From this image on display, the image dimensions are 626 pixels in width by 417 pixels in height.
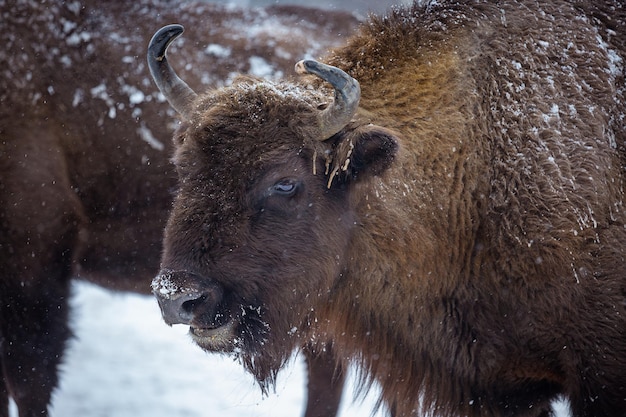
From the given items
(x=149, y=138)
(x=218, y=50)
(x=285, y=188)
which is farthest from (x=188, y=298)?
(x=218, y=50)

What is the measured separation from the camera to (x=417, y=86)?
3.69 meters

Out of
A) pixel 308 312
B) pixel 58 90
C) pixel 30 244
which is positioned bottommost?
pixel 30 244

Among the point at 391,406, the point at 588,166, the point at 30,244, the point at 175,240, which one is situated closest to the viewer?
the point at 175,240

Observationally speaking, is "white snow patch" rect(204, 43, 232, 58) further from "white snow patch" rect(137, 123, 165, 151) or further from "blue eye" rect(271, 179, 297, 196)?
"blue eye" rect(271, 179, 297, 196)

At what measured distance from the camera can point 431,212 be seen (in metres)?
3.62

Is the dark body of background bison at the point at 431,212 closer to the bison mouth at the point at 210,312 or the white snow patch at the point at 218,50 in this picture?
the bison mouth at the point at 210,312

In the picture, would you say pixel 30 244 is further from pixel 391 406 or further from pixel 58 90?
pixel 391 406

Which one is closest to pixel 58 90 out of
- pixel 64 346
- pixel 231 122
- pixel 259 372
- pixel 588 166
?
pixel 64 346

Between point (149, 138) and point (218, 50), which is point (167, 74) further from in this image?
point (218, 50)

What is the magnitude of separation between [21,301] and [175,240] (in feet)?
7.57

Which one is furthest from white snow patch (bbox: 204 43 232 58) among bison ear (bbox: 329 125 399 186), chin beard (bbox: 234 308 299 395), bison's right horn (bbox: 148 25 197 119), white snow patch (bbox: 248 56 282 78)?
chin beard (bbox: 234 308 299 395)

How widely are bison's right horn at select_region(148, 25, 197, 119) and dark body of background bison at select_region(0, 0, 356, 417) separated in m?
1.49

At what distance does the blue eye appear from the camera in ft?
10.9

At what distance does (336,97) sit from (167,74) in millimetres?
1065
